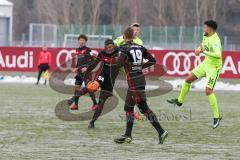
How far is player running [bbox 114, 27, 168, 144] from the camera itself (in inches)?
498

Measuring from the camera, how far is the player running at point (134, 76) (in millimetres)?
12641

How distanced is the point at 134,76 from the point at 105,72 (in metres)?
2.71

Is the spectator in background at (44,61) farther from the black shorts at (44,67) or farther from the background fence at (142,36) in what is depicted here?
the background fence at (142,36)

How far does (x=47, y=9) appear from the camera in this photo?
2906 inches

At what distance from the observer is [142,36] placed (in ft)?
149

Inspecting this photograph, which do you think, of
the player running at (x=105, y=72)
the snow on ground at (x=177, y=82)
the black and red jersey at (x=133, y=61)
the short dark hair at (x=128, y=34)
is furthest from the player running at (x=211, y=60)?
the snow on ground at (x=177, y=82)

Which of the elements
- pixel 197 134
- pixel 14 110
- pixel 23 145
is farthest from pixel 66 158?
pixel 14 110

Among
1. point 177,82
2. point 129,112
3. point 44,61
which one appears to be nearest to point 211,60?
point 129,112

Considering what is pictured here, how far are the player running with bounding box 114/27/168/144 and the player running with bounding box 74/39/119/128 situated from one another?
1970 millimetres

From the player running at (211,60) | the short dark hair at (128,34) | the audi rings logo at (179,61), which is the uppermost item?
the short dark hair at (128,34)

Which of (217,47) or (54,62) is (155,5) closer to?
(54,62)

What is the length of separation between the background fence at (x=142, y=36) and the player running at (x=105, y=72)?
2640cm

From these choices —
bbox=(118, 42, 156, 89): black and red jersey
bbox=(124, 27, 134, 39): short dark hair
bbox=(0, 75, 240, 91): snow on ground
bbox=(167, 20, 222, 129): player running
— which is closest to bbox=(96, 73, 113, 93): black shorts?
bbox=(167, 20, 222, 129): player running

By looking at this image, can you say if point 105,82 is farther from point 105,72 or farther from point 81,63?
point 81,63
